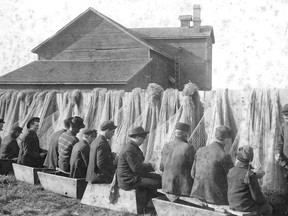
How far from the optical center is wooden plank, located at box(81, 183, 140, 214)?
6.49 meters

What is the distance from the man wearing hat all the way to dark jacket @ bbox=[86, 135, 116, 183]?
1.57 feet

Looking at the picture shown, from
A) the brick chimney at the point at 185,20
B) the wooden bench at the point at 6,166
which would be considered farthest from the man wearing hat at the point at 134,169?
the brick chimney at the point at 185,20

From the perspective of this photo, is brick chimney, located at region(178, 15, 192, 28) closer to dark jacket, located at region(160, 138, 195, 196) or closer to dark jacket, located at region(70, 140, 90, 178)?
dark jacket, located at region(70, 140, 90, 178)

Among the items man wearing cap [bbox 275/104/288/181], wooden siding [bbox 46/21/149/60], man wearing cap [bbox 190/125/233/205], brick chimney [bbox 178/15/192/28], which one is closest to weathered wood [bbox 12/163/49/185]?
man wearing cap [bbox 190/125/233/205]

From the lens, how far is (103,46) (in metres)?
24.3

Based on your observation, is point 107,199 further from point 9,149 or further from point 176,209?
point 9,149

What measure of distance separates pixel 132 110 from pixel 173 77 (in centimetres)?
1893

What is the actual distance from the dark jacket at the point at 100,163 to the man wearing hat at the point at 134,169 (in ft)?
1.57

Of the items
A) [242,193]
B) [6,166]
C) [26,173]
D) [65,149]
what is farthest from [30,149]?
[242,193]

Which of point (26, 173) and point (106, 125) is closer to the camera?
point (106, 125)

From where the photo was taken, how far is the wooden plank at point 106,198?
6492 mm

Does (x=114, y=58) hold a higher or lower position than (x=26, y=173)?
higher

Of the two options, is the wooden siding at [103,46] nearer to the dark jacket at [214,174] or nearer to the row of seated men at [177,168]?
the row of seated men at [177,168]

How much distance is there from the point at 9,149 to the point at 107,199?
422cm
